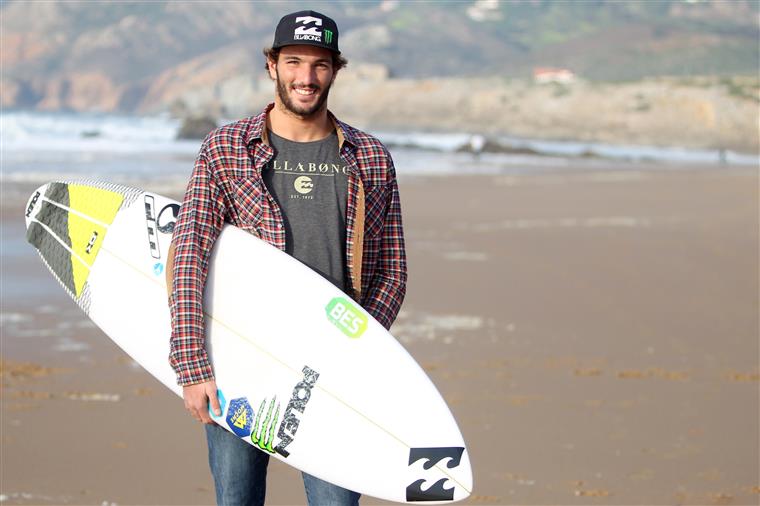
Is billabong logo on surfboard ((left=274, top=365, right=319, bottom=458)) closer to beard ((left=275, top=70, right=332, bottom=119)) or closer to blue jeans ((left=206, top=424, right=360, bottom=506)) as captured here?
blue jeans ((left=206, top=424, right=360, bottom=506))

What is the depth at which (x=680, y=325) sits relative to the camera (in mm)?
6066

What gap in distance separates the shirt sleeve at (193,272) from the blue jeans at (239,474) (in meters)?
0.19

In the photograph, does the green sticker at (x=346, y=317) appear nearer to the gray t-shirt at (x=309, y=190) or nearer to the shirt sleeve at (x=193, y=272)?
the gray t-shirt at (x=309, y=190)

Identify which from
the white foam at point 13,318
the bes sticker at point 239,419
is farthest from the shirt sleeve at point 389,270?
the white foam at point 13,318

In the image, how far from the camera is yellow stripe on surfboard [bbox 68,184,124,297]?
2881 mm

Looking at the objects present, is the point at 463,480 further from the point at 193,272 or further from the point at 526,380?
the point at 526,380

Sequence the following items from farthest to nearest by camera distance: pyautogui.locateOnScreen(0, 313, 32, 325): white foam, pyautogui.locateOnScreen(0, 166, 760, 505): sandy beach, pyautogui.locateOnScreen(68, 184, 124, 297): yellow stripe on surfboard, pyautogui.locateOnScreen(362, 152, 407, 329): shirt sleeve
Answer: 1. pyautogui.locateOnScreen(0, 313, 32, 325): white foam
2. pyautogui.locateOnScreen(0, 166, 760, 505): sandy beach
3. pyautogui.locateOnScreen(68, 184, 124, 297): yellow stripe on surfboard
4. pyautogui.locateOnScreen(362, 152, 407, 329): shirt sleeve

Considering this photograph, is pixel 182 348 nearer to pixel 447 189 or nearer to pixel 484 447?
pixel 484 447

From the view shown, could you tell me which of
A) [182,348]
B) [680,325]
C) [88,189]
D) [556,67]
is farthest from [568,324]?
[556,67]

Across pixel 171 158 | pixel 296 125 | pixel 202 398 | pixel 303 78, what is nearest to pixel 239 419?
pixel 202 398

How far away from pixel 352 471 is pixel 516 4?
136 meters

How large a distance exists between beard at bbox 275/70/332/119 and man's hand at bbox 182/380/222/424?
2.04ft

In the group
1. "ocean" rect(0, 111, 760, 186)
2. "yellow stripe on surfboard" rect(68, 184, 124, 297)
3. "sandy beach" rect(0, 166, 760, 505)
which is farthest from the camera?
"ocean" rect(0, 111, 760, 186)

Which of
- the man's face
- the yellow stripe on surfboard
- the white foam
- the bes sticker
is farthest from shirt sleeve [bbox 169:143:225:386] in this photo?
the white foam
